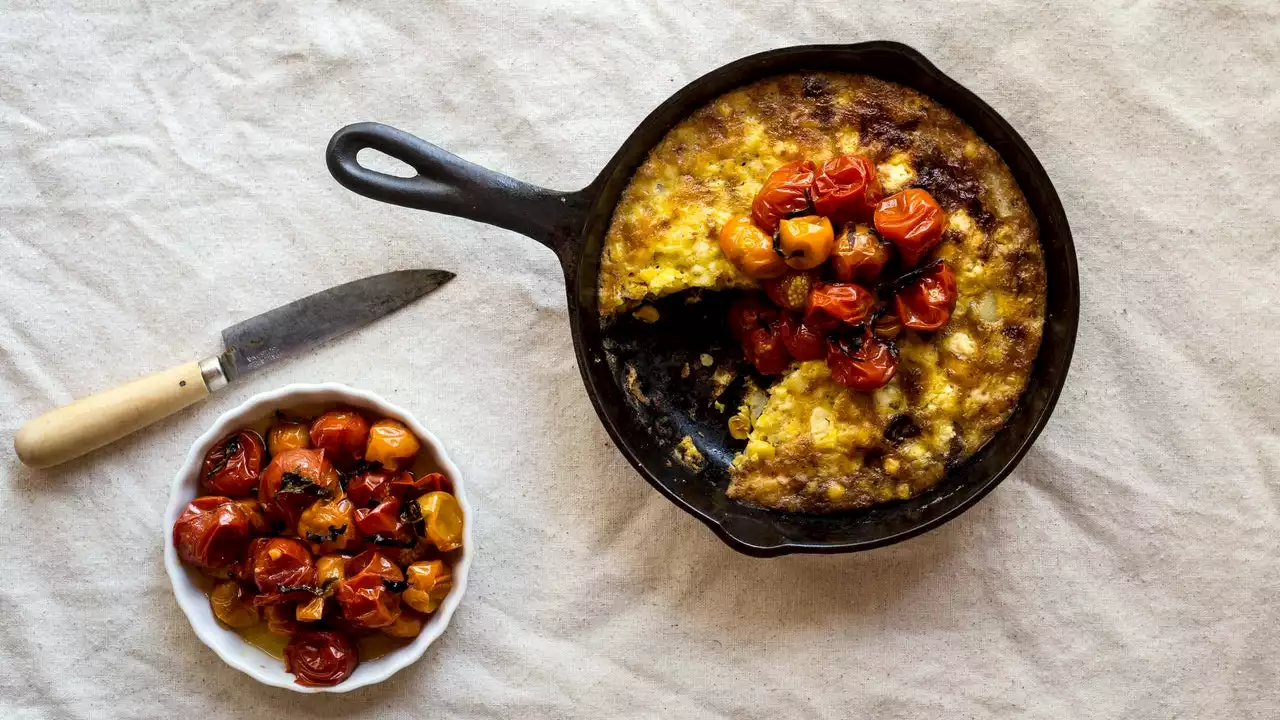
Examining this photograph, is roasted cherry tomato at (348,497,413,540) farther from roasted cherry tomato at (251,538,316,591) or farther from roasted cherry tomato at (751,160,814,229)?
roasted cherry tomato at (751,160,814,229)

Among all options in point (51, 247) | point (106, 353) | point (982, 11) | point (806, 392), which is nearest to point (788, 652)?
point (806, 392)

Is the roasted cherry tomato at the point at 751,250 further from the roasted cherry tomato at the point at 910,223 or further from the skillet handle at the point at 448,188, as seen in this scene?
the skillet handle at the point at 448,188

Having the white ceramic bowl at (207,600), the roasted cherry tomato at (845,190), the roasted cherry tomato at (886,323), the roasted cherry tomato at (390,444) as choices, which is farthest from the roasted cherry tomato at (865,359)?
the roasted cherry tomato at (390,444)

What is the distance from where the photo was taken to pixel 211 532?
349 centimetres

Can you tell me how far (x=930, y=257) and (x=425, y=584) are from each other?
6.38 feet

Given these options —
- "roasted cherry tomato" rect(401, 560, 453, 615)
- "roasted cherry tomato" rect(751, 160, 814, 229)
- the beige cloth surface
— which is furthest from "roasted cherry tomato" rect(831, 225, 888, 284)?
"roasted cherry tomato" rect(401, 560, 453, 615)

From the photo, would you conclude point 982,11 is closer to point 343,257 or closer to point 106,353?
point 343,257

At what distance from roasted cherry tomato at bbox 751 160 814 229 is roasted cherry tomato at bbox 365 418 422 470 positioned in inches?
54.3

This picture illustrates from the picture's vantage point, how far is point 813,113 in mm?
3439

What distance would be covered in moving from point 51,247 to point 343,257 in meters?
1.09

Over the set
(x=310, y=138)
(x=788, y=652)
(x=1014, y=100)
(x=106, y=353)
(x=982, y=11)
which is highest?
(x=982, y=11)

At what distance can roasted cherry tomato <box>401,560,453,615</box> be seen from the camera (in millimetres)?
3506

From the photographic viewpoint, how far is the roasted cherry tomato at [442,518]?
3496 mm

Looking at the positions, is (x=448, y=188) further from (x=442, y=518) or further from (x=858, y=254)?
(x=858, y=254)
